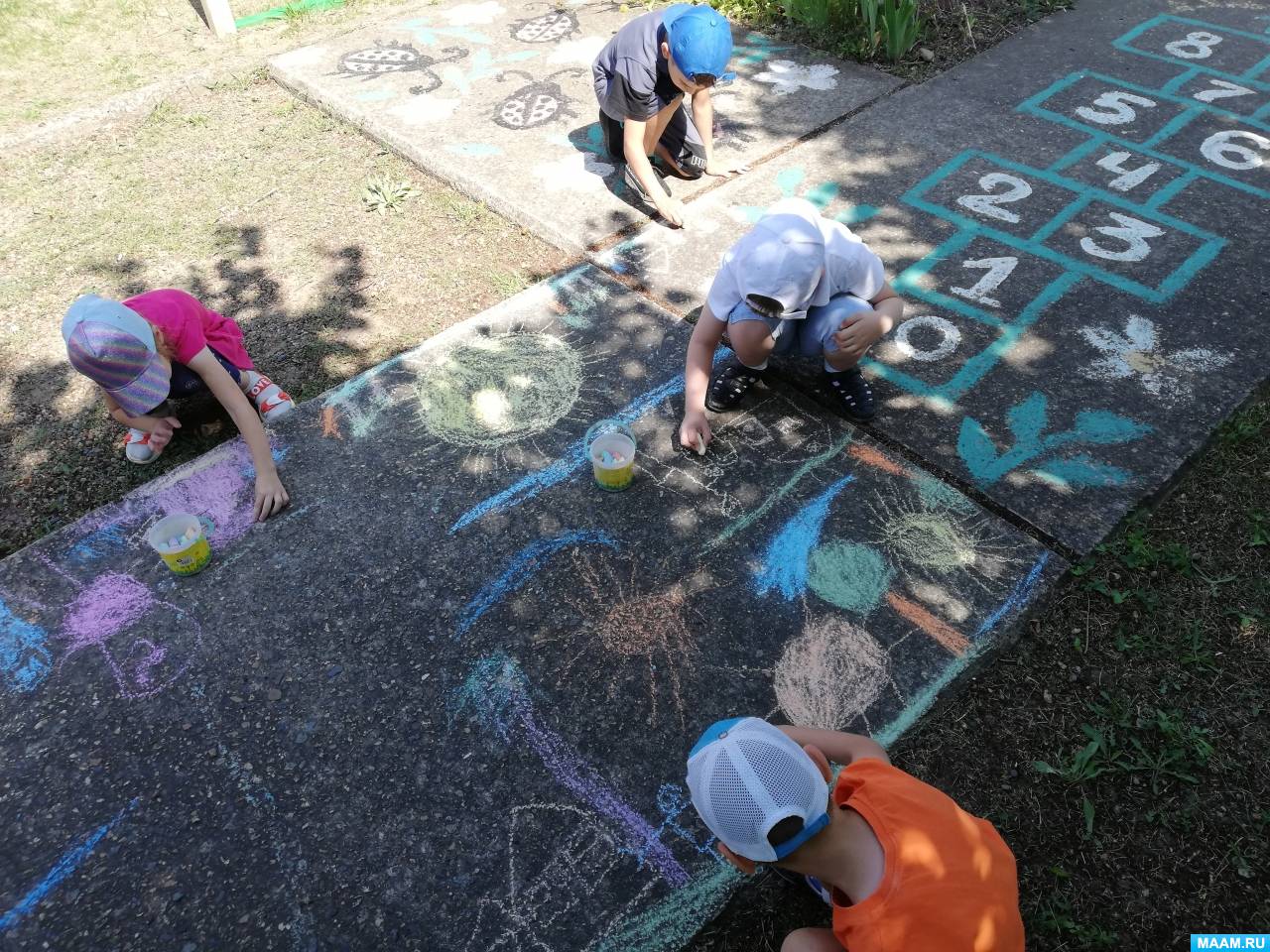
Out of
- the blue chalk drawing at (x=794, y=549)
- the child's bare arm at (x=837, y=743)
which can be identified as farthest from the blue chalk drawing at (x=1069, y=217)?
the child's bare arm at (x=837, y=743)

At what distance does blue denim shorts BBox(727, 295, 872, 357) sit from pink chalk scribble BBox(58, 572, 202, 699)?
1.92 m

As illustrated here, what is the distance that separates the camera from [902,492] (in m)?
2.57

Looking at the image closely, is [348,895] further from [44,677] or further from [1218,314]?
[1218,314]

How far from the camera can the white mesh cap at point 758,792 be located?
4.59 feet

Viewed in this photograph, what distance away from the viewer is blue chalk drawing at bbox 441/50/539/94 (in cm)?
482

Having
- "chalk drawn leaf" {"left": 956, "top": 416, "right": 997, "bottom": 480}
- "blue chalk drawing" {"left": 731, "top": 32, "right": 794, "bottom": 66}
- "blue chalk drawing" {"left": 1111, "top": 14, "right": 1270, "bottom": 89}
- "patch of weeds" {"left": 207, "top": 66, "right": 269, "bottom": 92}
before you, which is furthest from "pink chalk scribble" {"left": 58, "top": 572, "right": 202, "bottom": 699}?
"blue chalk drawing" {"left": 1111, "top": 14, "right": 1270, "bottom": 89}

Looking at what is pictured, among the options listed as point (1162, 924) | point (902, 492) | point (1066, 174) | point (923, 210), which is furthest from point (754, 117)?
point (1162, 924)

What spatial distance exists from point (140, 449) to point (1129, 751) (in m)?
3.24

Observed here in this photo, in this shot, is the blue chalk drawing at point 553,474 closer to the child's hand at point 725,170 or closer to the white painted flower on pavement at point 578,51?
the child's hand at point 725,170

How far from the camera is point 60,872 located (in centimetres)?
191

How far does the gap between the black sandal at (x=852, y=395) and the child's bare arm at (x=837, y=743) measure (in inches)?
50.2

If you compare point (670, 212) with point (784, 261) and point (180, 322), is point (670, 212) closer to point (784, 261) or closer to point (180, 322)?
point (784, 261)

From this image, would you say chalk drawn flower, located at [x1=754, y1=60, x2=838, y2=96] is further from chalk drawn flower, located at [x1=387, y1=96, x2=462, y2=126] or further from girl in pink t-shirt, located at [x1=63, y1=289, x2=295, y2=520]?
girl in pink t-shirt, located at [x1=63, y1=289, x2=295, y2=520]

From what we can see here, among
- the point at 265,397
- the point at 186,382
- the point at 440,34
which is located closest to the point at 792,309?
the point at 265,397
